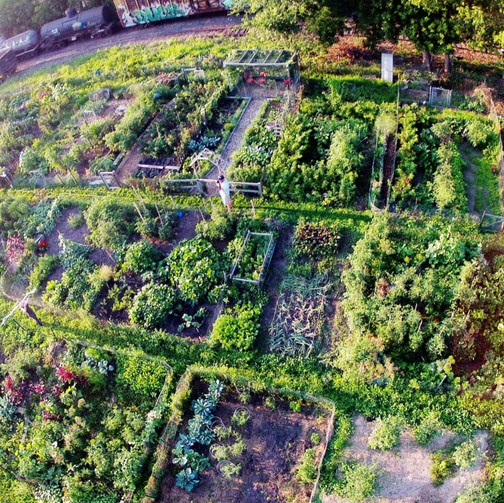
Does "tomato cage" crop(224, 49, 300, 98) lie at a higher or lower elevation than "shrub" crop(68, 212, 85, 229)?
higher

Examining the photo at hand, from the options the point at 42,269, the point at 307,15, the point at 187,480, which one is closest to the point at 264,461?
the point at 187,480

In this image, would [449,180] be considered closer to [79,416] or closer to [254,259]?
[254,259]

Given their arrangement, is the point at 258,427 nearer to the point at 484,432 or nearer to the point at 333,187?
the point at 484,432

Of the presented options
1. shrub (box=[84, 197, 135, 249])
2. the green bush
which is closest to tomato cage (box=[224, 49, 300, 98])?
shrub (box=[84, 197, 135, 249])

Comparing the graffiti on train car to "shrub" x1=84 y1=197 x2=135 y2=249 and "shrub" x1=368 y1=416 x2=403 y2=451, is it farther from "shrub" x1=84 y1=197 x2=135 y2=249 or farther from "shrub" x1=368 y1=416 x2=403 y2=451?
"shrub" x1=368 y1=416 x2=403 y2=451

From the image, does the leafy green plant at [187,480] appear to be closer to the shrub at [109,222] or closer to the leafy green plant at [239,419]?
the leafy green plant at [239,419]

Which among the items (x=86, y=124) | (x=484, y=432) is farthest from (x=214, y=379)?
(x=86, y=124)

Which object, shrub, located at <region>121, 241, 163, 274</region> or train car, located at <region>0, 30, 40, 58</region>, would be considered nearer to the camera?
shrub, located at <region>121, 241, 163, 274</region>
